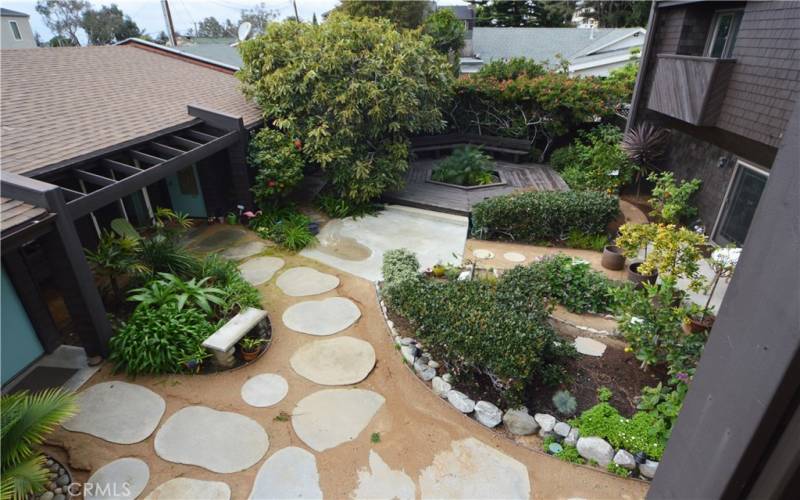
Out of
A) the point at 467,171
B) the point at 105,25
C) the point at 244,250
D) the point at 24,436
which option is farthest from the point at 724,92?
the point at 105,25

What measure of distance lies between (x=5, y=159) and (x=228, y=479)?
180 inches

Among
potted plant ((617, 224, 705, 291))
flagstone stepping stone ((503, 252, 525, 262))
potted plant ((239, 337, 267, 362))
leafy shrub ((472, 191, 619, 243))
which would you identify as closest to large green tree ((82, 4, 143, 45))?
leafy shrub ((472, 191, 619, 243))

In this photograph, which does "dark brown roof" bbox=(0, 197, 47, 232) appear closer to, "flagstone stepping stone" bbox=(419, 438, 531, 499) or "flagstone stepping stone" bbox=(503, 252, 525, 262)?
"flagstone stepping stone" bbox=(419, 438, 531, 499)

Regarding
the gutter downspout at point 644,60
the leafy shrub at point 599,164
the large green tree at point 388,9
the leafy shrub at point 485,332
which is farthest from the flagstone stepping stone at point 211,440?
the large green tree at point 388,9

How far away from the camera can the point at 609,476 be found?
384 cm

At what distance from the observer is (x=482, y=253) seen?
26.5 feet

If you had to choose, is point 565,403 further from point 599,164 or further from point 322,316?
point 599,164

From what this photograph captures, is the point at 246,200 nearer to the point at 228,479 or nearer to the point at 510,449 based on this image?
the point at 228,479

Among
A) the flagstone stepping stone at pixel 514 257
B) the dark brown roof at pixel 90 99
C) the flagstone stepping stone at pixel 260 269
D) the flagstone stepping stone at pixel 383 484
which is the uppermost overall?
the dark brown roof at pixel 90 99

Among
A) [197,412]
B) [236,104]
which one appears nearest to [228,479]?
[197,412]

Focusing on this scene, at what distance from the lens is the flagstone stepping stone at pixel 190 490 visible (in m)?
3.60

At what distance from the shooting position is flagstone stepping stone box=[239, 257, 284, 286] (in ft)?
22.6

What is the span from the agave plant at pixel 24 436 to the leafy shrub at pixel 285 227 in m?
4.69

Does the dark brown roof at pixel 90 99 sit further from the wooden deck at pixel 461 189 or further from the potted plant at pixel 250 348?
the wooden deck at pixel 461 189
